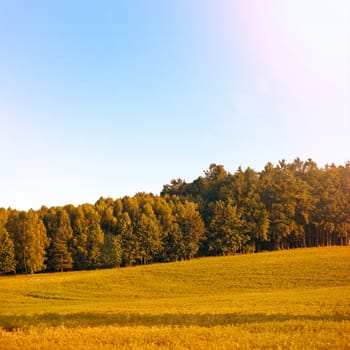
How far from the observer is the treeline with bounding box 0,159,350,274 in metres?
80.6

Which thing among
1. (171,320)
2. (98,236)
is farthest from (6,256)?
(171,320)

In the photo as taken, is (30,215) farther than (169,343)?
Yes

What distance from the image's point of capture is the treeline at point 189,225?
8056 cm

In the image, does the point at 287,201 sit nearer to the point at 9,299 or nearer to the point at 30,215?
the point at 30,215

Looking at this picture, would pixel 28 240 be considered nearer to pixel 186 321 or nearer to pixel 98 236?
pixel 98 236

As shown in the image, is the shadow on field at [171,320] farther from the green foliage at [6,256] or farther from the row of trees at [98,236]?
the row of trees at [98,236]

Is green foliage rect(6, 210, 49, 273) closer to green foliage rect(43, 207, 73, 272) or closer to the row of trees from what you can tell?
the row of trees

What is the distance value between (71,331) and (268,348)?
24.2ft

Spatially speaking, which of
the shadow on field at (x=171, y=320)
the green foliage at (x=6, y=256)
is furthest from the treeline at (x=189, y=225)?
the shadow on field at (x=171, y=320)

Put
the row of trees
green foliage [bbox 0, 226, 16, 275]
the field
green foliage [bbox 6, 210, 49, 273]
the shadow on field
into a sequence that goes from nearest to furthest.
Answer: the field → the shadow on field → green foliage [bbox 0, 226, 16, 275] → green foliage [bbox 6, 210, 49, 273] → the row of trees

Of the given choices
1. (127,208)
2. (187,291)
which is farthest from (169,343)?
(127,208)

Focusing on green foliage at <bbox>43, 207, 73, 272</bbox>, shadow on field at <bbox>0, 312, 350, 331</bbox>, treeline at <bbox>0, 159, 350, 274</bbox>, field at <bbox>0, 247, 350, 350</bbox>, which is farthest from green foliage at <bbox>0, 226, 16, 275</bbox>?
shadow on field at <bbox>0, 312, 350, 331</bbox>

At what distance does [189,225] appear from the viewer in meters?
89.9

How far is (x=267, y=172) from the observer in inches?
4272
